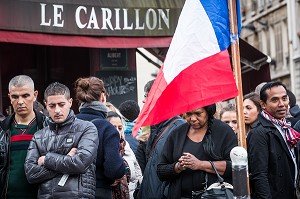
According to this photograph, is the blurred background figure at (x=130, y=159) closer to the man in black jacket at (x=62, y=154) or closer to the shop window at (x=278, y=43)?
the man in black jacket at (x=62, y=154)

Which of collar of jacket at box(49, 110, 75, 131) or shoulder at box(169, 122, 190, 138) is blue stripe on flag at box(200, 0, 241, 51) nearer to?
shoulder at box(169, 122, 190, 138)

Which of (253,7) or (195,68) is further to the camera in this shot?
Result: (253,7)

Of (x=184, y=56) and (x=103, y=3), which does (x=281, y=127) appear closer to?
(x=184, y=56)

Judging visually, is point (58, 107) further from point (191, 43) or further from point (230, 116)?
point (230, 116)

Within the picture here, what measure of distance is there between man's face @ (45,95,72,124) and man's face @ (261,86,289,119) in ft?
6.69

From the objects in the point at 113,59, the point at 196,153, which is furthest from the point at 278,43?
the point at 196,153

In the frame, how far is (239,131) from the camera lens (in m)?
8.88

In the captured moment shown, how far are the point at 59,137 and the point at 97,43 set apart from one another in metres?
6.33

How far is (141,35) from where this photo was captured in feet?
A: 53.0

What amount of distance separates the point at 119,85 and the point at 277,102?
24.6ft

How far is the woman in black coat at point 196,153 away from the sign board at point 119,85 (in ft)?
25.1

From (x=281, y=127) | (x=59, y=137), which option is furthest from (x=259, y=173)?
(x=59, y=137)

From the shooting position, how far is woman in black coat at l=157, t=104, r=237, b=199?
9203 mm

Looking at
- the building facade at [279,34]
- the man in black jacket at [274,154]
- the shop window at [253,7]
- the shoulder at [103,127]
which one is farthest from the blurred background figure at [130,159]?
the shop window at [253,7]
